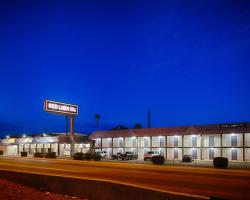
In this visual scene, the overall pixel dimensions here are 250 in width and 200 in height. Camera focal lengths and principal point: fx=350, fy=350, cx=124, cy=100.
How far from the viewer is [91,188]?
15.1 meters

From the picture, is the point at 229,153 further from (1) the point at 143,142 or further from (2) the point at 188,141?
(1) the point at 143,142

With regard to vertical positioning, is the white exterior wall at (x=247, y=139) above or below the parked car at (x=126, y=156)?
above

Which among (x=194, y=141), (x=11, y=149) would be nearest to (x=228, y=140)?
(x=194, y=141)

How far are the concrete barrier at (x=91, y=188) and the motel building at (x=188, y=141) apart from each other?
35.6 meters

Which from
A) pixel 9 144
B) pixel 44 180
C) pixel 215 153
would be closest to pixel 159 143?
pixel 215 153

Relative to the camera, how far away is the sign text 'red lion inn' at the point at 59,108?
54050 mm

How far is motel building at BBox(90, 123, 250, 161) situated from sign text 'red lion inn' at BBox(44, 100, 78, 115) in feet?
31.0

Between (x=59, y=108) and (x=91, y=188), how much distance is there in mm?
42964

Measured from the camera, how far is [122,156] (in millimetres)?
54688

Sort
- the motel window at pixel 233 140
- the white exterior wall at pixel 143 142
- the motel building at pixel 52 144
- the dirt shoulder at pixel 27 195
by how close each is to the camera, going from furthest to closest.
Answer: the motel building at pixel 52 144
the white exterior wall at pixel 143 142
the motel window at pixel 233 140
the dirt shoulder at pixel 27 195

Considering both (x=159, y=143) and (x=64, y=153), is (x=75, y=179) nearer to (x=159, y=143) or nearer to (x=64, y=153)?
(x=159, y=143)

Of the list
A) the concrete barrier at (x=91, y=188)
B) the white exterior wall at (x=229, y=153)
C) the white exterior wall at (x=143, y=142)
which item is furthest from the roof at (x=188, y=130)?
the concrete barrier at (x=91, y=188)

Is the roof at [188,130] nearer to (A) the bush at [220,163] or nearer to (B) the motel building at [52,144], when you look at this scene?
(B) the motel building at [52,144]

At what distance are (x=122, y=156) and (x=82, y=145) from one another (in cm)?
2347
